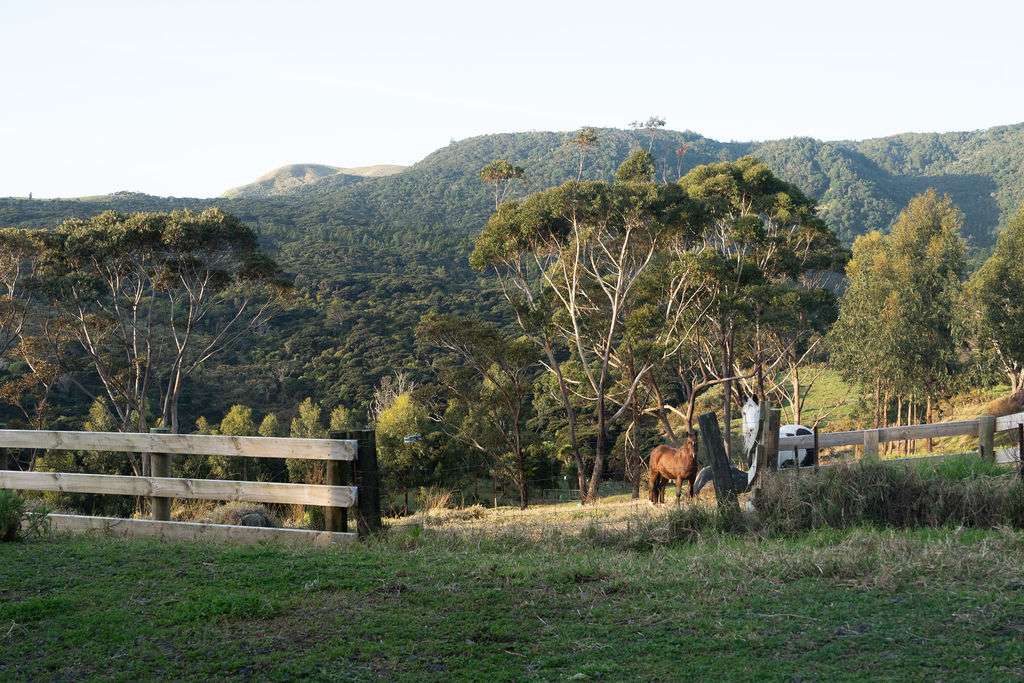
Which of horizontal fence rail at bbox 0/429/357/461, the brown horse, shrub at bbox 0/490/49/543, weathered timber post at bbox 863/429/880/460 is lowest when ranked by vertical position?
the brown horse

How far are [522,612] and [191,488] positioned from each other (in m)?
3.92

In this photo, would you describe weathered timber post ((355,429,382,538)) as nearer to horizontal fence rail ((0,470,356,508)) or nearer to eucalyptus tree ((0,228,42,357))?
horizontal fence rail ((0,470,356,508))

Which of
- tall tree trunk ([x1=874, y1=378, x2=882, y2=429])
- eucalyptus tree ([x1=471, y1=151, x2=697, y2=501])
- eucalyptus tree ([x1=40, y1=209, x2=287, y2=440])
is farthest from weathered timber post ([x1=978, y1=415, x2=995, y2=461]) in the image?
tall tree trunk ([x1=874, y1=378, x2=882, y2=429])

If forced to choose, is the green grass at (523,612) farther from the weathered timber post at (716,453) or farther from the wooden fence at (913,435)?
the wooden fence at (913,435)

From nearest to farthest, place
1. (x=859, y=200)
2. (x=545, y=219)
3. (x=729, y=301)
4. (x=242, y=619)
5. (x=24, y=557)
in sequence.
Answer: (x=242, y=619) < (x=24, y=557) < (x=545, y=219) < (x=729, y=301) < (x=859, y=200)

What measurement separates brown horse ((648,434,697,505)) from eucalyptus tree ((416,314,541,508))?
13.6m

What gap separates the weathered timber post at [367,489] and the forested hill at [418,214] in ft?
120

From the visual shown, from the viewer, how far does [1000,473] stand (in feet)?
27.7

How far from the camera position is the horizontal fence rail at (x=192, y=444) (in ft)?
24.2

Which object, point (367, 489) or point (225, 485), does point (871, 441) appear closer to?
point (367, 489)

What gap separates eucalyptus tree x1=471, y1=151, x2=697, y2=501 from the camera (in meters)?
29.8

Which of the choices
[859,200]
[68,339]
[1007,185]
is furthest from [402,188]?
[68,339]

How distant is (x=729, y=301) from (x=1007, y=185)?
109m

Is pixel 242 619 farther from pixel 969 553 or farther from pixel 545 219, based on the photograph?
pixel 545 219
